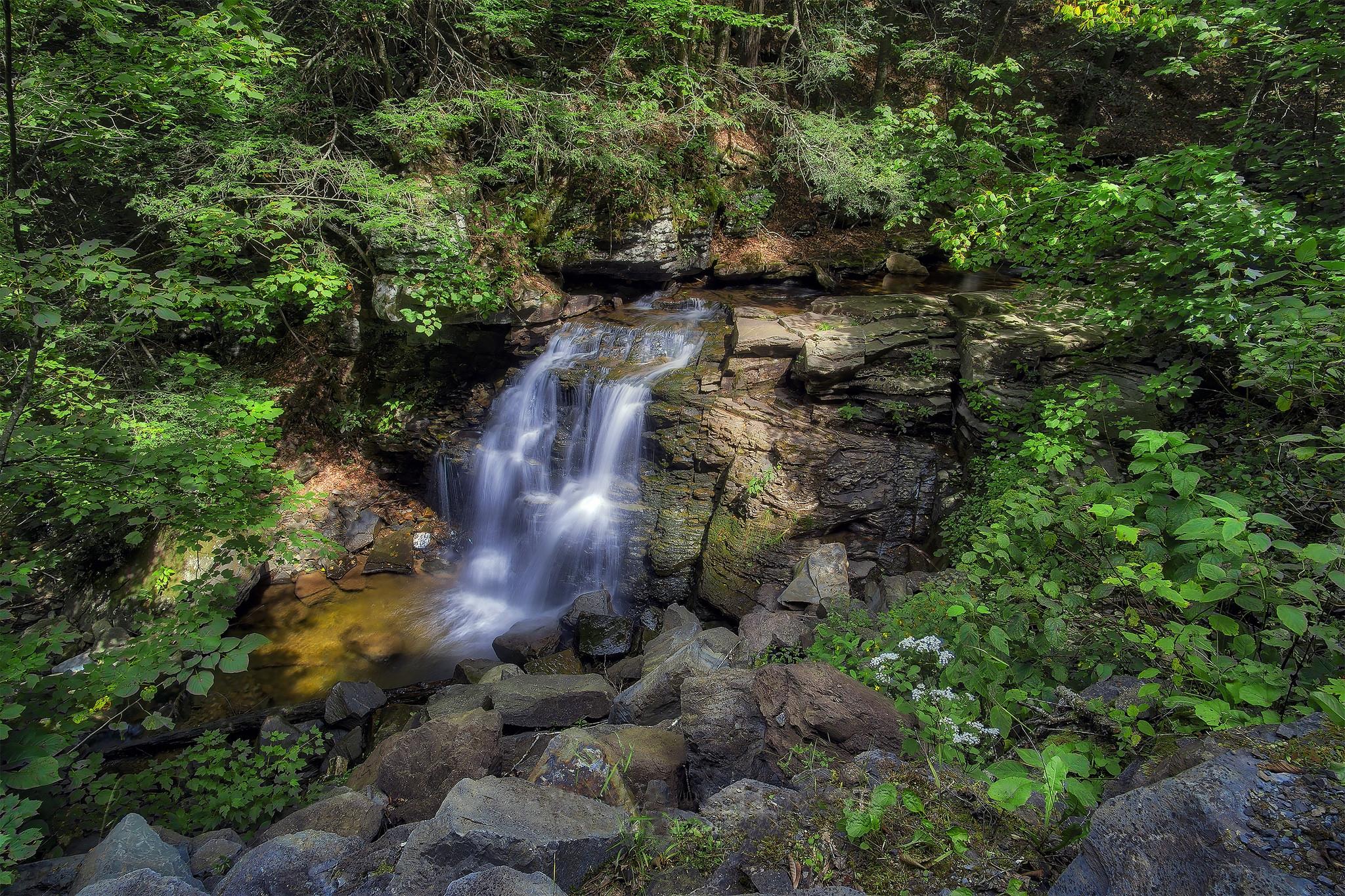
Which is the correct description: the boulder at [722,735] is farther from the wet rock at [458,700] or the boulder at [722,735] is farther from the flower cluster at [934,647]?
the wet rock at [458,700]

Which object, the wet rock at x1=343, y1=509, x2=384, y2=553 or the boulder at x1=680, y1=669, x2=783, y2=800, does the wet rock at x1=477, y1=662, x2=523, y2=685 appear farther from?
the wet rock at x1=343, y1=509, x2=384, y2=553

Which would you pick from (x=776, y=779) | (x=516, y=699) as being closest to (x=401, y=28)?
(x=516, y=699)

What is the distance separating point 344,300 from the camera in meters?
7.91

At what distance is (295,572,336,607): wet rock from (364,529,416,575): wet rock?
0.51 m

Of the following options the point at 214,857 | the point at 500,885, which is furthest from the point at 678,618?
the point at 500,885

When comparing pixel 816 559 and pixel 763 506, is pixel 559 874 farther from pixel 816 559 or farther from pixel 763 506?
pixel 763 506

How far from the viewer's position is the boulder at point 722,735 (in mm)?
2908

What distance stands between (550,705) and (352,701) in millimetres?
2659

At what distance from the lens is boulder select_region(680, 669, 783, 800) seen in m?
2.91

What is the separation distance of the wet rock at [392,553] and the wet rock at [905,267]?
10.1 meters

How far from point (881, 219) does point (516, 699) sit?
38.4ft

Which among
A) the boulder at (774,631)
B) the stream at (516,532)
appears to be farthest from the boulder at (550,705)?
the stream at (516,532)

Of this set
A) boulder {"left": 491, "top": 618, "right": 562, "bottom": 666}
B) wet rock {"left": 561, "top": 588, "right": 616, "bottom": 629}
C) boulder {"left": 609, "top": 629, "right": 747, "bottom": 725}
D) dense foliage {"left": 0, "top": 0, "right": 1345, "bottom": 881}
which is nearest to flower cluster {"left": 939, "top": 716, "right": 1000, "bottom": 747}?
dense foliage {"left": 0, "top": 0, "right": 1345, "bottom": 881}

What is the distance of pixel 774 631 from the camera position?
4.83 metres
